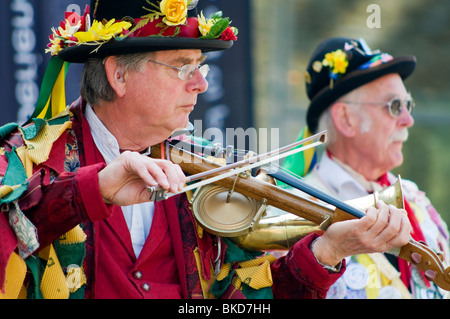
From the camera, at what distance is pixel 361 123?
15.5ft

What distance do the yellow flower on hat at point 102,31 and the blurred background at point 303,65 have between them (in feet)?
7.22

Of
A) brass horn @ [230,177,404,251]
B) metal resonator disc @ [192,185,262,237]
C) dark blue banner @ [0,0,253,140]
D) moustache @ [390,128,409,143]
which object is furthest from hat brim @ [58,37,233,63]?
moustache @ [390,128,409,143]

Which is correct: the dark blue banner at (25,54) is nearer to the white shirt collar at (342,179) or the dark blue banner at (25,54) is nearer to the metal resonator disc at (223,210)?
the metal resonator disc at (223,210)

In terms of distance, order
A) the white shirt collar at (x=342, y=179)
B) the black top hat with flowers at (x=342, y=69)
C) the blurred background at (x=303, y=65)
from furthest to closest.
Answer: the blurred background at (x=303, y=65), the black top hat with flowers at (x=342, y=69), the white shirt collar at (x=342, y=179)

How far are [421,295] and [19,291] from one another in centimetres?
246

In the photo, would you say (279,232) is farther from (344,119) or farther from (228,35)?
(344,119)

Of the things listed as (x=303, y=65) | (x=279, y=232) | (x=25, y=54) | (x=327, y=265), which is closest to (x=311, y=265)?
(x=327, y=265)

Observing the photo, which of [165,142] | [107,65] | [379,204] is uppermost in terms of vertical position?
[107,65]

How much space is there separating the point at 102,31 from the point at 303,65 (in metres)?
4.62

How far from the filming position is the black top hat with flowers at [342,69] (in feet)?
15.2

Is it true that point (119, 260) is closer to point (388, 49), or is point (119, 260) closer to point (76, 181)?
point (76, 181)

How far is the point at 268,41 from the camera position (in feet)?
23.7

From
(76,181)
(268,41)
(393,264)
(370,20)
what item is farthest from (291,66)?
(76,181)

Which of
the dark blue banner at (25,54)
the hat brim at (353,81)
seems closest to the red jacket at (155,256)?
the dark blue banner at (25,54)
